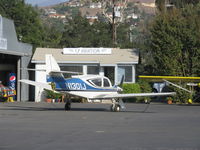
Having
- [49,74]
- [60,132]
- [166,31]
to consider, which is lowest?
[60,132]

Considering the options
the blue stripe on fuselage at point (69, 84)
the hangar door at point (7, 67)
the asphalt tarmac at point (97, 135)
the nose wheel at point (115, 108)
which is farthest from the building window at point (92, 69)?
the asphalt tarmac at point (97, 135)

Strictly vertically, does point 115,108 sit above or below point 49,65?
below

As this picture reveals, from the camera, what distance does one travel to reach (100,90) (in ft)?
90.5

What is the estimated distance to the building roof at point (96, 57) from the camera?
4003 cm

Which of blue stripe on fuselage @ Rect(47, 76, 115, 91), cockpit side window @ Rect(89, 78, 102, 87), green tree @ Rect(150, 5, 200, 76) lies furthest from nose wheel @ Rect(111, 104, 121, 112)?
green tree @ Rect(150, 5, 200, 76)

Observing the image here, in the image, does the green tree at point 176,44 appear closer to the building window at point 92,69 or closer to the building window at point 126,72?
the building window at point 126,72

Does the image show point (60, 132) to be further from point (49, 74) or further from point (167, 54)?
point (167, 54)

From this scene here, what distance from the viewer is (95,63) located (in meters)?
40.0

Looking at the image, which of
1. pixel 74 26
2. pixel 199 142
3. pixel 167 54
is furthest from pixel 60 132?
pixel 74 26

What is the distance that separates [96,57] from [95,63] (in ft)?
3.27

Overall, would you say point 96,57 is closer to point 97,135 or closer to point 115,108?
point 115,108

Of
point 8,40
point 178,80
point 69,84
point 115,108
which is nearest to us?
point 69,84

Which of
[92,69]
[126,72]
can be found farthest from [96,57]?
[126,72]

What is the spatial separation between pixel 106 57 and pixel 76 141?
27.1m
